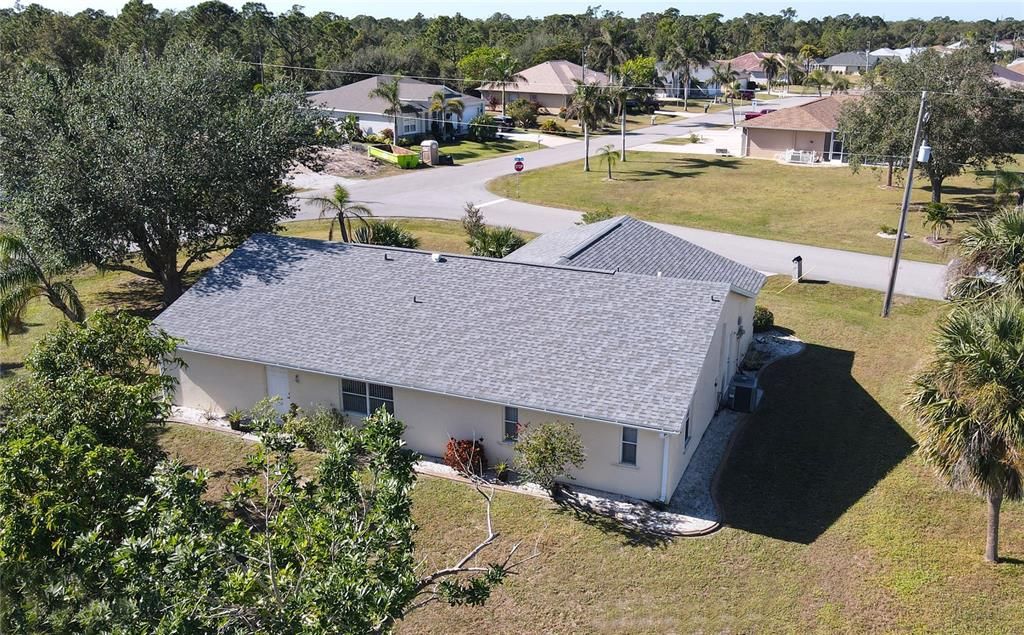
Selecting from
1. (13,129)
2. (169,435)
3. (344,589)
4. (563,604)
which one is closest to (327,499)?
(344,589)

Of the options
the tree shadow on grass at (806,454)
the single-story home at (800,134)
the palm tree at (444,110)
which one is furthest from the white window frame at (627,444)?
the palm tree at (444,110)

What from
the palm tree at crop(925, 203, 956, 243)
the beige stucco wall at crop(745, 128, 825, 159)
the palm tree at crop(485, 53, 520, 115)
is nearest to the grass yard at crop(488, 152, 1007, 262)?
the palm tree at crop(925, 203, 956, 243)

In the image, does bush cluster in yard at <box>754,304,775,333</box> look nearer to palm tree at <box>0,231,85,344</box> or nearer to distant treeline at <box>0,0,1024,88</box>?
palm tree at <box>0,231,85,344</box>

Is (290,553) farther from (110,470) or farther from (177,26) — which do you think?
(177,26)

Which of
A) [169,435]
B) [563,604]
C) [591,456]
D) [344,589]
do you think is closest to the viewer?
[344,589]

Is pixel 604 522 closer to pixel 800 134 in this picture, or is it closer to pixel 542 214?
pixel 542 214

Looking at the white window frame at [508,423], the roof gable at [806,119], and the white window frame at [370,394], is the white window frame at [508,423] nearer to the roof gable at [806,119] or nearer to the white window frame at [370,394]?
the white window frame at [370,394]

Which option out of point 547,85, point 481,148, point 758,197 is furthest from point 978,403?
point 547,85
